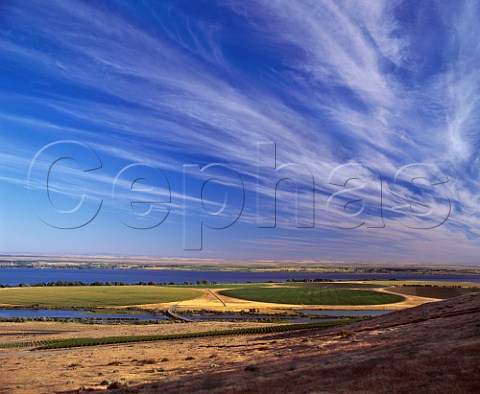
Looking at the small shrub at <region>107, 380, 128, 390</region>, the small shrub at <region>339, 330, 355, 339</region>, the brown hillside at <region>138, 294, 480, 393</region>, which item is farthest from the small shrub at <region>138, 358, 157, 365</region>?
the small shrub at <region>339, 330, 355, 339</region>

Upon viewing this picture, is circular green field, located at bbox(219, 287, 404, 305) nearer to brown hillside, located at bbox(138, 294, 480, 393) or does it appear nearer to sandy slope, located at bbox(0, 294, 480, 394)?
sandy slope, located at bbox(0, 294, 480, 394)

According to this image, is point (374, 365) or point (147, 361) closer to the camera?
point (374, 365)

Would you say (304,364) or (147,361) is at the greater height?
(304,364)

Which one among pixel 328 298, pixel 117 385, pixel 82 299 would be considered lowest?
pixel 82 299

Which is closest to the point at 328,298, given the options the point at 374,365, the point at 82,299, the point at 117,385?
the point at 82,299

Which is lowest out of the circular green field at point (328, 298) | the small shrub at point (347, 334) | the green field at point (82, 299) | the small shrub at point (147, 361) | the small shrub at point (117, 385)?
the green field at point (82, 299)

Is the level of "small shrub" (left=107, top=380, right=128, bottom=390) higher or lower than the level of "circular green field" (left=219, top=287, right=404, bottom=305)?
higher

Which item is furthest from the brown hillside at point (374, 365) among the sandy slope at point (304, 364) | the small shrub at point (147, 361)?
the small shrub at point (147, 361)

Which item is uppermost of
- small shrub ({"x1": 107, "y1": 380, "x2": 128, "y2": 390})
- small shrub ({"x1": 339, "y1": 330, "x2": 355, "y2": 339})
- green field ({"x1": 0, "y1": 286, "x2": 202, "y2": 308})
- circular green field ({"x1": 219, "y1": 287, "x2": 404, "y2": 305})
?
small shrub ({"x1": 339, "y1": 330, "x2": 355, "y2": 339})

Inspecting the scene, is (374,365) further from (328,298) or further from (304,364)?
(328,298)

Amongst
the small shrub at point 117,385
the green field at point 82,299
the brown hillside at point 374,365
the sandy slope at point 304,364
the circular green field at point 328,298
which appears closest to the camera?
the brown hillside at point 374,365

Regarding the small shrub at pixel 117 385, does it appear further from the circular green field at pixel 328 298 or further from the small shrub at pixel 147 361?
the circular green field at pixel 328 298

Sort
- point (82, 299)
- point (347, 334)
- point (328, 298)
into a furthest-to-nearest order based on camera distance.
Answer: point (328, 298) → point (82, 299) → point (347, 334)

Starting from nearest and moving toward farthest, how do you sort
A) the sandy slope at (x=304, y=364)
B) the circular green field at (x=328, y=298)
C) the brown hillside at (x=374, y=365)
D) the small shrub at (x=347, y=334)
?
the brown hillside at (x=374, y=365) < the sandy slope at (x=304, y=364) < the small shrub at (x=347, y=334) < the circular green field at (x=328, y=298)
